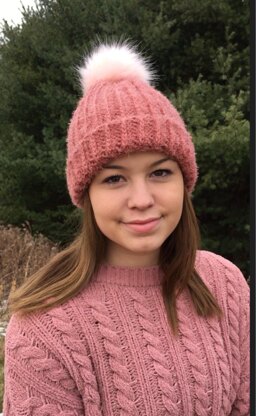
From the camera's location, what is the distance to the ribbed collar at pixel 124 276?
170 centimetres

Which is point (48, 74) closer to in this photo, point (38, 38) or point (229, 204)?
point (38, 38)

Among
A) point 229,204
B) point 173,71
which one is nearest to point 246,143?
point 229,204

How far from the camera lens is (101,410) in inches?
62.1

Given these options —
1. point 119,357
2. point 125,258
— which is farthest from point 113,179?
point 119,357

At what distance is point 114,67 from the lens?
1700mm

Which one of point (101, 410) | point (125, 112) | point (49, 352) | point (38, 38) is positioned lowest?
point (101, 410)

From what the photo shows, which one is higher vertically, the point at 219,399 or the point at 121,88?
the point at 121,88

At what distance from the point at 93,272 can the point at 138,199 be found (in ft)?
0.96

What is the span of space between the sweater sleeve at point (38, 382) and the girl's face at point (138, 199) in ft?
1.07

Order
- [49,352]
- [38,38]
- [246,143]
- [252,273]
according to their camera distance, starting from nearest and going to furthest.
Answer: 1. [252,273]
2. [49,352]
3. [246,143]
4. [38,38]

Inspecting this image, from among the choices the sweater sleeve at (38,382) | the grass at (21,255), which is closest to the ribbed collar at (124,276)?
the sweater sleeve at (38,382)

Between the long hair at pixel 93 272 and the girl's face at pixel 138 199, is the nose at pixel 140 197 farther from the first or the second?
the long hair at pixel 93 272

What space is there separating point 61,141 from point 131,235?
4.37 meters

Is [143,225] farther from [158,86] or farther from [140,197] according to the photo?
[158,86]
